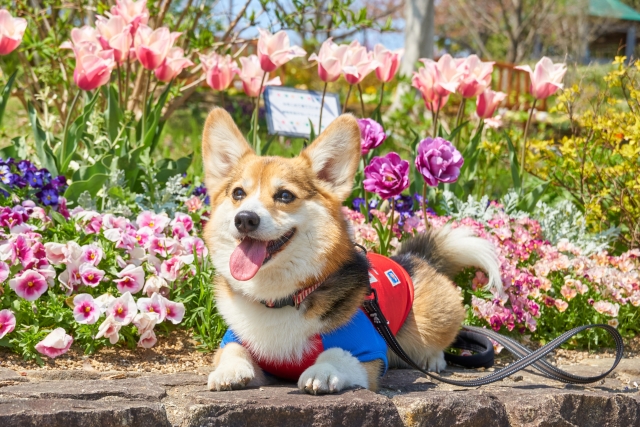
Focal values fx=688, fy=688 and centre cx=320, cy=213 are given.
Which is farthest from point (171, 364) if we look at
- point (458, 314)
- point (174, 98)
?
point (174, 98)

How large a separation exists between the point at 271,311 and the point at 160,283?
96 cm

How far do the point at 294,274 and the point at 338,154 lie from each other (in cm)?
60

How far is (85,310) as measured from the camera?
3.16 metres

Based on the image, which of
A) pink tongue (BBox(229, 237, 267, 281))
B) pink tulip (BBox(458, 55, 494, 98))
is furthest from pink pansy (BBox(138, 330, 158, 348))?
pink tulip (BBox(458, 55, 494, 98))

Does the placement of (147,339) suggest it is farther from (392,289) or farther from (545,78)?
(545,78)

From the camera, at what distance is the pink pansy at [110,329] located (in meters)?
3.11

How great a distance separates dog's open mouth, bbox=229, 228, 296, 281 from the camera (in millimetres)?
2639

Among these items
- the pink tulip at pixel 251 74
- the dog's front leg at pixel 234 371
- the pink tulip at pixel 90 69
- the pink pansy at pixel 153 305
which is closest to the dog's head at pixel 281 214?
the dog's front leg at pixel 234 371

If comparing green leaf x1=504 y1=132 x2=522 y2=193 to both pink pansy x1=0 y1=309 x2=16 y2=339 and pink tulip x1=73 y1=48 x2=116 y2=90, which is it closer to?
pink tulip x1=73 y1=48 x2=116 y2=90

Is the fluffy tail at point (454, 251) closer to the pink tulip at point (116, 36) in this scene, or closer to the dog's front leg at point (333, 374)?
the dog's front leg at point (333, 374)

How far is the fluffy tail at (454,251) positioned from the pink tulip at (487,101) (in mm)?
1287

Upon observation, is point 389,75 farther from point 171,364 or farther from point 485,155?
point 171,364

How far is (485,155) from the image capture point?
5.76 m

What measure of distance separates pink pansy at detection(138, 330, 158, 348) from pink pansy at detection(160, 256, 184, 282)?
1.27ft
